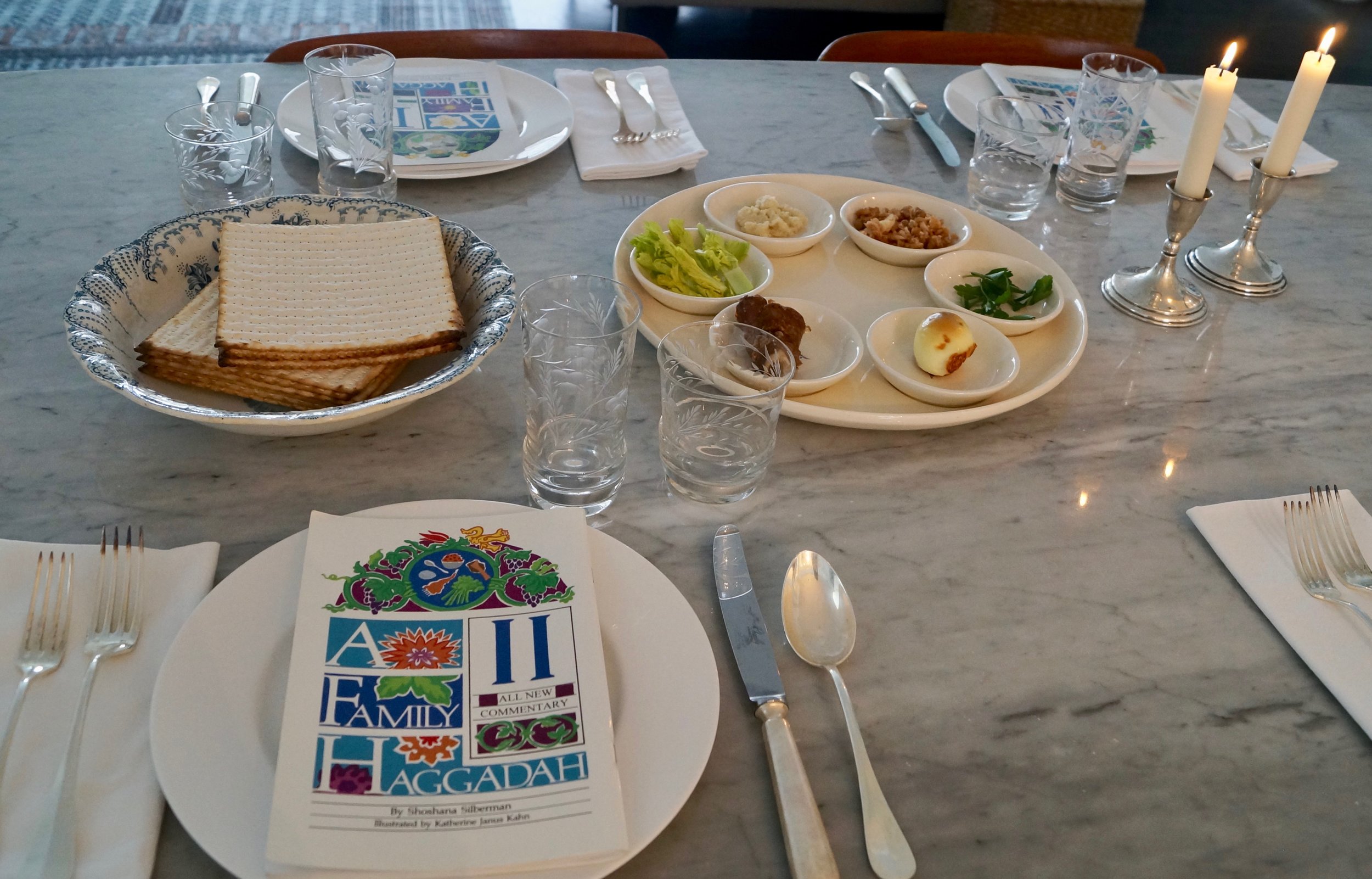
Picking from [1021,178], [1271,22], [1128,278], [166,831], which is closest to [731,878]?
[166,831]

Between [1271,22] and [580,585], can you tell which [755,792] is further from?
[1271,22]

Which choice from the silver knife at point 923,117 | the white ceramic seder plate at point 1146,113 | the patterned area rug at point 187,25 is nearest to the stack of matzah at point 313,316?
the silver knife at point 923,117

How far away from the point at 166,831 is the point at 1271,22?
4.80 meters

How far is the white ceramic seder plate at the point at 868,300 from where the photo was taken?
37.3 inches

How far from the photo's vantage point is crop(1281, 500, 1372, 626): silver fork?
0.80 meters

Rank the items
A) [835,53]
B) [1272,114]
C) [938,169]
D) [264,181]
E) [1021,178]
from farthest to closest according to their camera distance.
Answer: [835,53] → [1272,114] → [938,169] → [1021,178] → [264,181]

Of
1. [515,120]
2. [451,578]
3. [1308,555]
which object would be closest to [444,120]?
[515,120]

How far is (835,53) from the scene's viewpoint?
1.80 meters

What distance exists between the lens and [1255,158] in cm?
147

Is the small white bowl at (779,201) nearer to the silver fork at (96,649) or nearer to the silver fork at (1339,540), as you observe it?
the silver fork at (1339,540)

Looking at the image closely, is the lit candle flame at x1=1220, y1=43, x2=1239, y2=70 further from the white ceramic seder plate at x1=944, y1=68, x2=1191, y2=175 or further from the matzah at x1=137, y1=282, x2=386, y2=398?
the matzah at x1=137, y1=282, x2=386, y2=398

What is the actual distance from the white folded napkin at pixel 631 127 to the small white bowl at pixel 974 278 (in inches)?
15.3

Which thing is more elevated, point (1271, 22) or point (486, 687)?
point (486, 687)

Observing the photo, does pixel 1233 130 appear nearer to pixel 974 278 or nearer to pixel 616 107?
pixel 974 278
